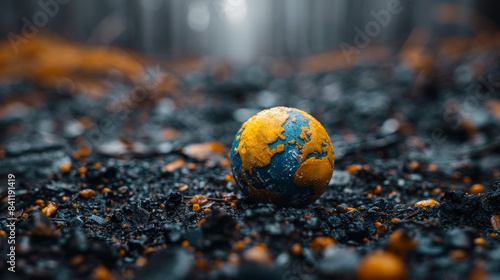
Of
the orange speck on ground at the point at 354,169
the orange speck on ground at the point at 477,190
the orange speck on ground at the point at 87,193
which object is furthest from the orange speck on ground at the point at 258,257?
the orange speck on ground at the point at 477,190

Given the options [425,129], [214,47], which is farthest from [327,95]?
[214,47]

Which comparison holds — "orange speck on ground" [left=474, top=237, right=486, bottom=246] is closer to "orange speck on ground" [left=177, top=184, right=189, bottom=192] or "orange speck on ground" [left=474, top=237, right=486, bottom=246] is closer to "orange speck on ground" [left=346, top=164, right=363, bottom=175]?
"orange speck on ground" [left=346, top=164, right=363, bottom=175]

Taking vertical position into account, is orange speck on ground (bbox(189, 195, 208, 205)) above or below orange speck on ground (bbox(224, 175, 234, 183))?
below

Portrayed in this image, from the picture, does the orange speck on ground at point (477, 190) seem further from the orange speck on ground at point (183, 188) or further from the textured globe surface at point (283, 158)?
the orange speck on ground at point (183, 188)

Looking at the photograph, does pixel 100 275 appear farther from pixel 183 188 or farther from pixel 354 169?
pixel 354 169

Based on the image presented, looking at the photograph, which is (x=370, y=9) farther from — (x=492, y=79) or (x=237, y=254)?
(x=237, y=254)

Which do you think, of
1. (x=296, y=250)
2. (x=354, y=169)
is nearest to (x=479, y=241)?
(x=296, y=250)

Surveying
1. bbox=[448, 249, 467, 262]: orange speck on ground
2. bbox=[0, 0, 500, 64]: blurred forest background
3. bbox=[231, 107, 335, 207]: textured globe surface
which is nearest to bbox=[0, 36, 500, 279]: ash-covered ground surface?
bbox=[448, 249, 467, 262]: orange speck on ground
